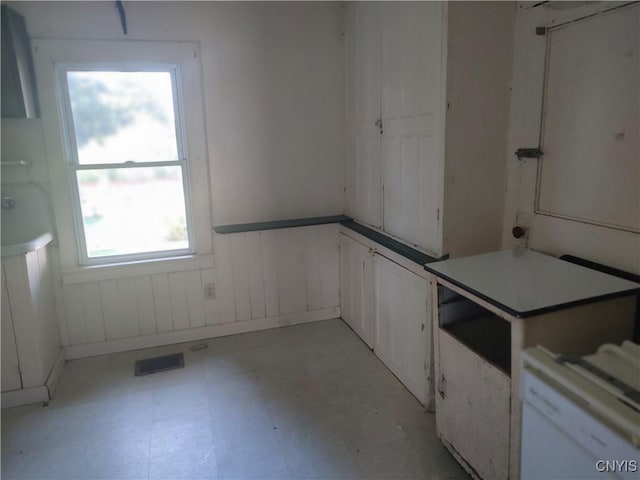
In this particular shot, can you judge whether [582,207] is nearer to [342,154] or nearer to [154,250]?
[342,154]

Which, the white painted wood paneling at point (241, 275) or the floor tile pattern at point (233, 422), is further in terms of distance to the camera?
the white painted wood paneling at point (241, 275)

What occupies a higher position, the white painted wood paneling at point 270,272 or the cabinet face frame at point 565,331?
the cabinet face frame at point 565,331

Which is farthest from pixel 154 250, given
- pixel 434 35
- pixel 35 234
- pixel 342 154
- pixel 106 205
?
pixel 434 35

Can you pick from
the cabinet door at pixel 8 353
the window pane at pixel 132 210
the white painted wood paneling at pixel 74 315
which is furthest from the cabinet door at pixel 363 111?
the cabinet door at pixel 8 353

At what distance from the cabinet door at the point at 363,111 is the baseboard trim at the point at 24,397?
216 centimetres

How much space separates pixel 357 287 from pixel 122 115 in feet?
6.23

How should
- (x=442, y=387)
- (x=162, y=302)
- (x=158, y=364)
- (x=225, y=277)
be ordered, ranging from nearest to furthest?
(x=442, y=387) → (x=158, y=364) → (x=162, y=302) → (x=225, y=277)

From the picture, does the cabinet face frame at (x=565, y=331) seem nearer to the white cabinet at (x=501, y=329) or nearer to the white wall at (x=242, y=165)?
the white cabinet at (x=501, y=329)

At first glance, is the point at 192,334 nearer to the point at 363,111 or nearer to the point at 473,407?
the point at 363,111

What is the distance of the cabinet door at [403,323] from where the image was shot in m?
2.26

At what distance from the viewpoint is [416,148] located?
7.50ft

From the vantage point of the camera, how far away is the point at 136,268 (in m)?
2.96

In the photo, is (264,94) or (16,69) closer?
(16,69)

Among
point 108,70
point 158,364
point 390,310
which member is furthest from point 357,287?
point 108,70
